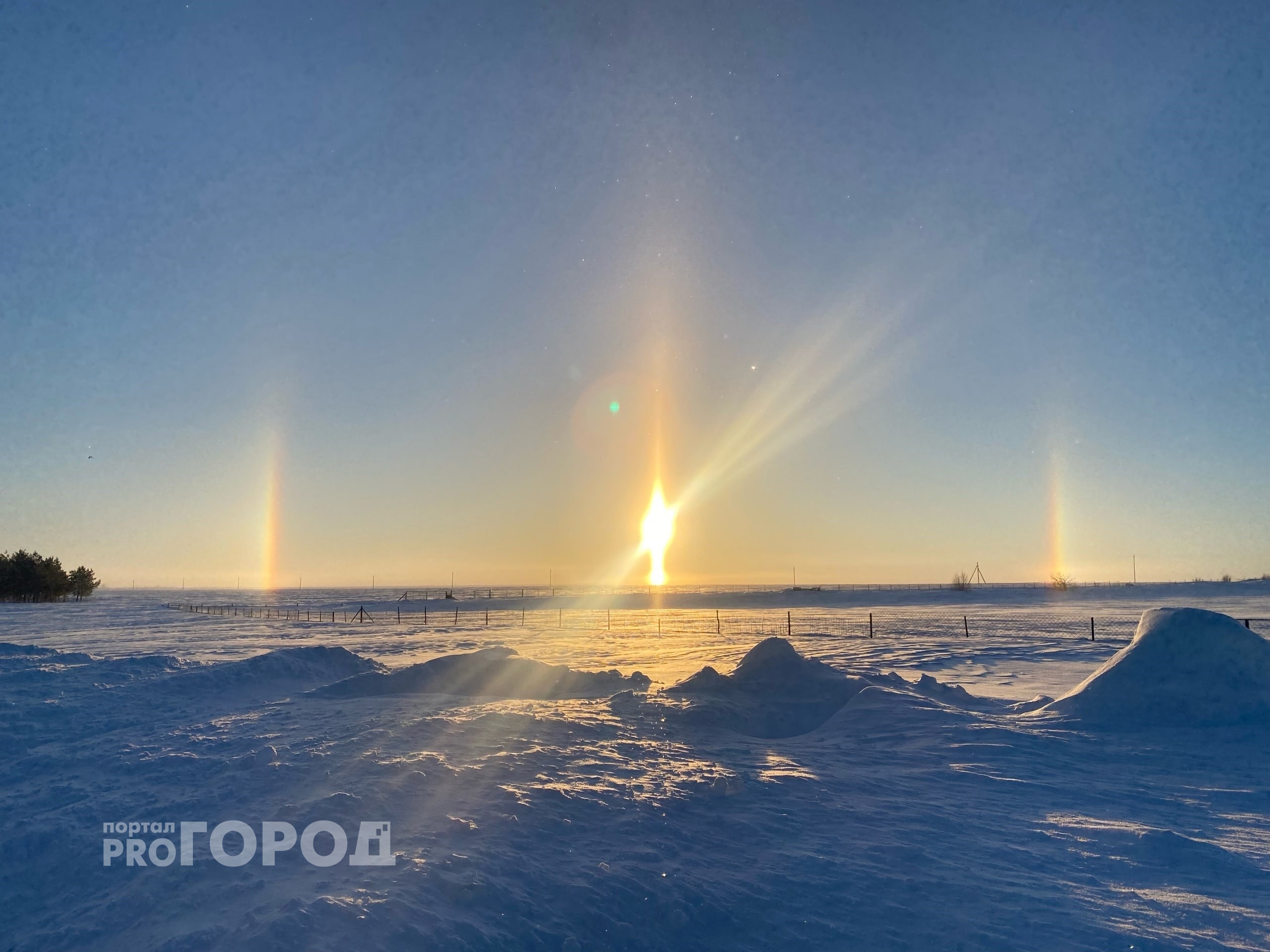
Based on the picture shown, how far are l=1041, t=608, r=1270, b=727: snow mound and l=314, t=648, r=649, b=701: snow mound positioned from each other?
31.2 feet

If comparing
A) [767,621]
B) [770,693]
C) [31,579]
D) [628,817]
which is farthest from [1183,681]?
[31,579]

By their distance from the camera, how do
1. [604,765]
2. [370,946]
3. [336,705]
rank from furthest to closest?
[336,705]
[604,765]
[370,946]

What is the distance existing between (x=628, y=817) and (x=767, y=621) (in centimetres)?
4917

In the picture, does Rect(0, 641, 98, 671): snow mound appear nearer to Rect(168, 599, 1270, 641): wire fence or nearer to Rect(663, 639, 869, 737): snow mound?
Rect(663, 639, 869, 737): snow mound

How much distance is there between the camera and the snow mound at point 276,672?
1630 cm

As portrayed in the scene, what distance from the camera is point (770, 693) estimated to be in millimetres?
15797

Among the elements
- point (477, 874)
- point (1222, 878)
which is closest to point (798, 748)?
point (1222, 878)

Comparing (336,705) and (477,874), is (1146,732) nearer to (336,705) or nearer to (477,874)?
(477,874)

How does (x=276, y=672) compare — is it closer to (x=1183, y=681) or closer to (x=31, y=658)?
(x=31, y=658)

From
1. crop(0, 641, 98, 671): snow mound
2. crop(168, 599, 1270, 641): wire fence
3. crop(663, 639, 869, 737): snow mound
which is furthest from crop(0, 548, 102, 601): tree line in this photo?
crop(663, 639, 869, 737): snow mound

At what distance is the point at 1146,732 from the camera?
12867mm

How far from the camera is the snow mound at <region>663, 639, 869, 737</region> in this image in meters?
13.9

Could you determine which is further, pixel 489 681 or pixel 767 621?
pixel 767 621

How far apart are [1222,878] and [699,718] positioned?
26.4ft
